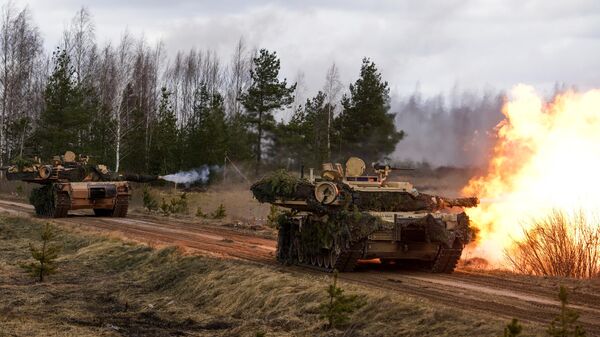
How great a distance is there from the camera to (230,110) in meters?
68.2

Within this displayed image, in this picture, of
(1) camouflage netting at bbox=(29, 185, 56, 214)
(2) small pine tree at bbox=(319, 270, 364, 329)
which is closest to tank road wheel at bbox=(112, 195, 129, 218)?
(1) camouflage netting at bbox=(29, 185, 56, 214)

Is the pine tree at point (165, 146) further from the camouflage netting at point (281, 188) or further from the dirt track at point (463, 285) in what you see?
the camouflage netting at point (281, 188)

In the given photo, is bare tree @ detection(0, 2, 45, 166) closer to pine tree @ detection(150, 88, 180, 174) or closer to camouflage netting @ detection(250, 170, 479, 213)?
pine tree @ detection(150, 88, 180, 174)

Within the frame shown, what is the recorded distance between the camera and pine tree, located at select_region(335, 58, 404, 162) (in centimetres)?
3970

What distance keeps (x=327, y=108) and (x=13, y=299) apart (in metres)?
40.1

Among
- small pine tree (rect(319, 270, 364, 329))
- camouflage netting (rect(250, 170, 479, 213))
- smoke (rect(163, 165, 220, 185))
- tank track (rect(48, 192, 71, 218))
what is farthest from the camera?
smoke (rect(163, 165, 220, 185))

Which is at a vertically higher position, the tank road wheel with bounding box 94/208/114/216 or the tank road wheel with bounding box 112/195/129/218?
the tank road wheel with bounding box 112/195/129/218

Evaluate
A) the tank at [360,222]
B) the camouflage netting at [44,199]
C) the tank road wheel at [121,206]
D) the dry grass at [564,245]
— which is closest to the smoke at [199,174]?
the tank road wheel at [121,206]

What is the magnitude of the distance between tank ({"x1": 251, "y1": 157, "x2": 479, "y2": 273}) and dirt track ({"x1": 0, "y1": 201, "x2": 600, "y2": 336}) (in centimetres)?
53

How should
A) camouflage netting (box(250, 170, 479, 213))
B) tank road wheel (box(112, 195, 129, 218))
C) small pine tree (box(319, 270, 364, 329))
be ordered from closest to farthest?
small pine tree (box(319, 270, 364, 329)), camouflage netting (box(250, 170, 479, 213)), tank road wheel (box(112, 195, 129, 218))

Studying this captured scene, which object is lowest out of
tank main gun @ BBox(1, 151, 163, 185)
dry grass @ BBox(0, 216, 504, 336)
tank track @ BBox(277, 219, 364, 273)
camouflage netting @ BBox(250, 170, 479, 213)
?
dry grass @ BBox(0, 216, 504, 336)

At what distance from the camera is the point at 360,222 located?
1714cm

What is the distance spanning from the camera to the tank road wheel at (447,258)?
17812 millimetres

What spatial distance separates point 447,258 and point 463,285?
200 centimetres
